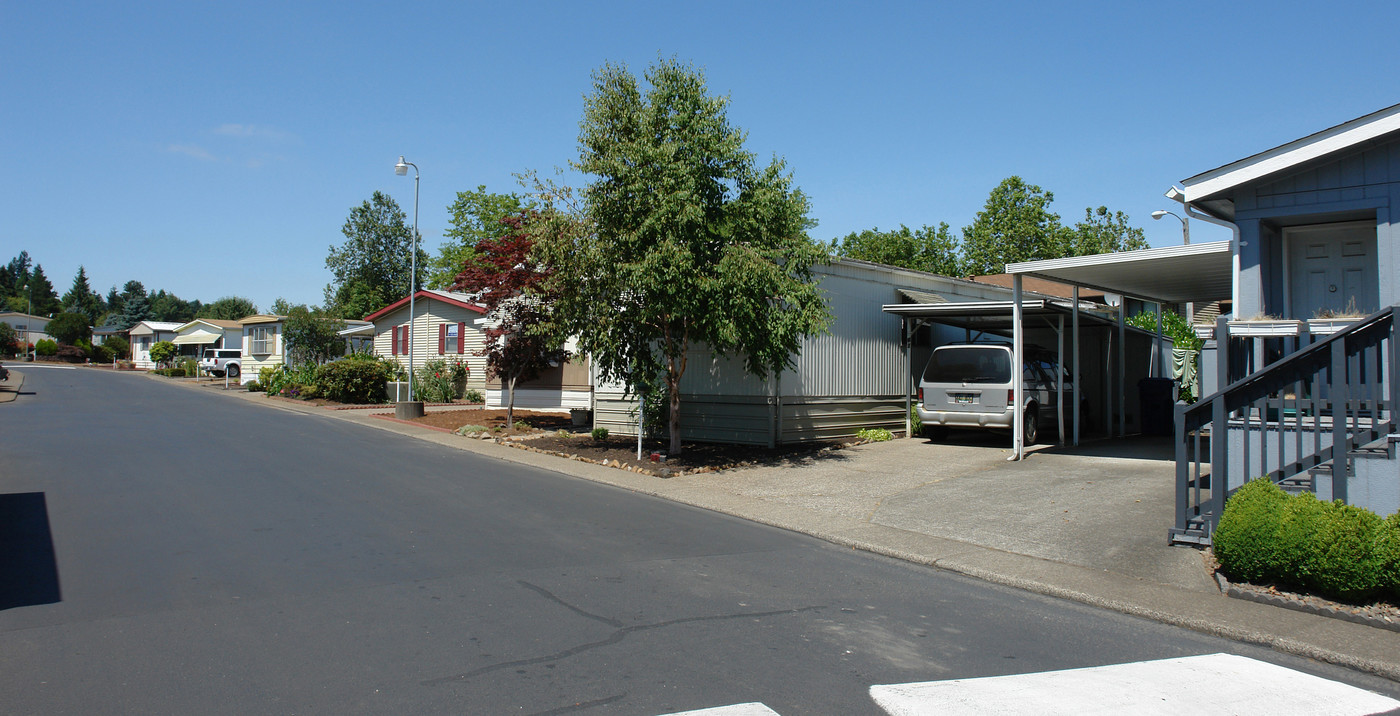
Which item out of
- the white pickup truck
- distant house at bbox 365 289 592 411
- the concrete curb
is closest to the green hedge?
distant house at bbox 365 289 592 411

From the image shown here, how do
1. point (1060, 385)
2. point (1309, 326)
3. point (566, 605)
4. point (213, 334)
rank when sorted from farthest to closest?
point (213, 334) < point (1060, 385) < point (1309, 326) < point (566, 605)

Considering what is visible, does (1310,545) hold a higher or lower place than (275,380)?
lower

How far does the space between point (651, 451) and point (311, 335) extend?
27553mm

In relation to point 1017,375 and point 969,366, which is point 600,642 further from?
point 969,366

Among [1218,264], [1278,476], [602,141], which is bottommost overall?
[1278,476]

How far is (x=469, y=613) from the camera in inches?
217

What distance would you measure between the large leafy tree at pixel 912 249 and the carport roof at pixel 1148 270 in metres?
31.1

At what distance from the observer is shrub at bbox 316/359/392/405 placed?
28.2 m

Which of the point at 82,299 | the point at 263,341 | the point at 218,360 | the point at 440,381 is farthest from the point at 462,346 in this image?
the point at 82,299

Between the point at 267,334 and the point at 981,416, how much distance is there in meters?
39.8

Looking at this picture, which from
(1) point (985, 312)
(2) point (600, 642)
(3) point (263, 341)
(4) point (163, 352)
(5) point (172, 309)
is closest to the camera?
(2) point (600, 642)

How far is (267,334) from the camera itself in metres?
43.2

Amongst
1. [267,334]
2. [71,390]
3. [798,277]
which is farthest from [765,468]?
[267,334]

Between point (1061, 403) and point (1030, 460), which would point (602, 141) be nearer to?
point (1030, 460)
